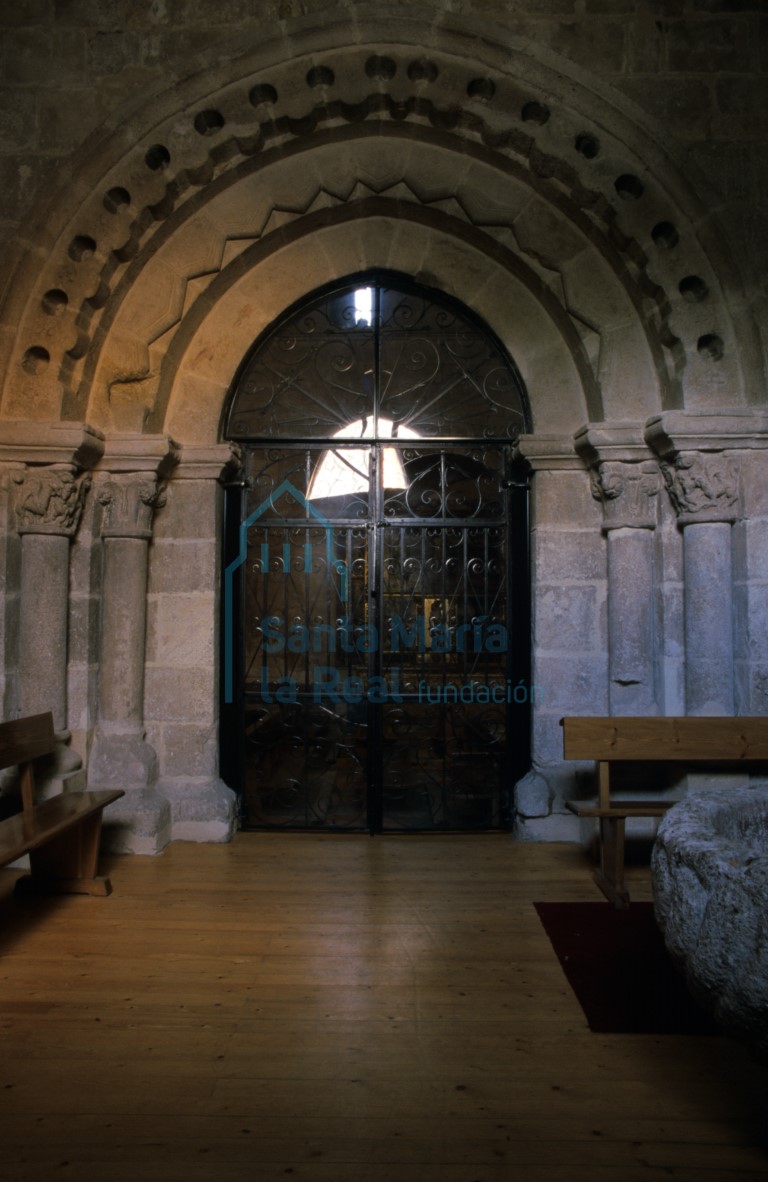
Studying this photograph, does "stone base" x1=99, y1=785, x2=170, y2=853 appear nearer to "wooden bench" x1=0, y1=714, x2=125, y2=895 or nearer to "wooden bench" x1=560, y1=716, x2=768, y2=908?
"wooden bench" x1=0, y1=714, x2=125, y2=895

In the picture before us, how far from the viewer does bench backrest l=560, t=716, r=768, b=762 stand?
12.3 ft

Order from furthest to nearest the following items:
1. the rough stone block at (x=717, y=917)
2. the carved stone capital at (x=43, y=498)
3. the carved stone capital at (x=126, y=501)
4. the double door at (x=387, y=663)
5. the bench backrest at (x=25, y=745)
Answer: the double door at (x=387, y=663), the carved stone capital at (x=126, y=501), the carved stone capital at (x=43, y=498), the bench backrest at (x=25, y=745), the rough stone block at (x=717, y=917)

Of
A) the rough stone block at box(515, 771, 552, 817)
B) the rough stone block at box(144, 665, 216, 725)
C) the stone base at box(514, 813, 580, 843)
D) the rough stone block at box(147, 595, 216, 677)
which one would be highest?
the rough stone block at box(147, 595, 216, 677)

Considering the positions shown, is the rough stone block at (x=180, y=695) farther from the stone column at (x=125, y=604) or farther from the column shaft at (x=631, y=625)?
the column shaft at (x=631, y=625)

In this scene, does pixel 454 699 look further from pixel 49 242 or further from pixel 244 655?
pixel 49 242

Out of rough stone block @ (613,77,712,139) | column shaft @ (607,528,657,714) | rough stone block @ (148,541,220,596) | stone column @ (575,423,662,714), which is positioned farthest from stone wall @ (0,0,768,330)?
rough stone block @ (148,541,220,596)

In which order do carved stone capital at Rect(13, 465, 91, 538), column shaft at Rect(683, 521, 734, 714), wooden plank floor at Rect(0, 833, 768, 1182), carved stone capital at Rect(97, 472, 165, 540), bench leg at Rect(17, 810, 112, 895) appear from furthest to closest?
carved stone capital at Rect(97, 472, 165, 540), carved stone capital at Rect(13, 465, 91, 538), column shaft at Rect(683, 521, 734, 714), bench leg at Rect(17, 810, 112, 895), wooden plank floor at Rect(0, 833, 768, 1182)

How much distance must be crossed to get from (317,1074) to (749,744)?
8.42 feet

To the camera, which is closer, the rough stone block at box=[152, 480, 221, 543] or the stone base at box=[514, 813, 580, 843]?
the stone base at box=[514, 813, 580, 843]

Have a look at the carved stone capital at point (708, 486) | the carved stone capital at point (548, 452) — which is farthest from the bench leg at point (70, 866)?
the carved stone capital at point (708, 486)

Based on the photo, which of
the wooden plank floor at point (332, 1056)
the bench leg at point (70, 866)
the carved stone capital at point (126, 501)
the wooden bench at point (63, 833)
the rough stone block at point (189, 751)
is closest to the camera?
the wooden plank floor at point (332, 1056)

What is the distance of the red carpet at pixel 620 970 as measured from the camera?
2.54 metres

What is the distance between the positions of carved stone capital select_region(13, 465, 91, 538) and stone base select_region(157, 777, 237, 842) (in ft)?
5.19

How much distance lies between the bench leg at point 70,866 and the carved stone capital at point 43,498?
1577mm
